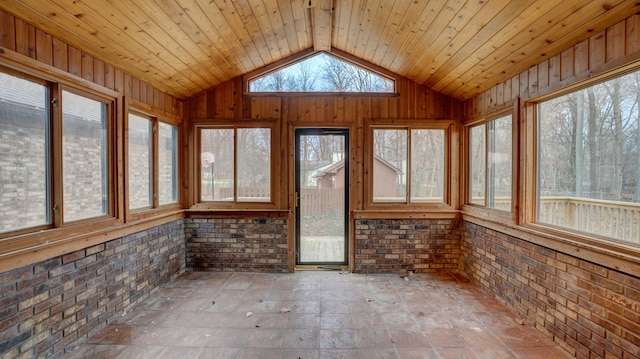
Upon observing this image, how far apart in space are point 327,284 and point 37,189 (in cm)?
305

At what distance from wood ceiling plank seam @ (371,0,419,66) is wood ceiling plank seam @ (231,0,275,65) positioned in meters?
1.37

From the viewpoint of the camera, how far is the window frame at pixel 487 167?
320 cm

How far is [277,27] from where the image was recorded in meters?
3.33

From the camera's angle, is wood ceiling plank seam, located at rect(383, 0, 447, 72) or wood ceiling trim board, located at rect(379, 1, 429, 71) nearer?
wood ceiling plank seam, located at rect(383, 0, 447, 72)

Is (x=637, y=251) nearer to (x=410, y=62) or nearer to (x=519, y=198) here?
(x=519, y=198)

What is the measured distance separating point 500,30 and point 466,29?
28 cm

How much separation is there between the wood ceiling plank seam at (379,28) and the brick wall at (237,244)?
260cm

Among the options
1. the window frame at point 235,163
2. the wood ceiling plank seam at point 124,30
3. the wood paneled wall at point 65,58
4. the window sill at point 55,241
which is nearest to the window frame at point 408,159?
the window frame at point 235,163

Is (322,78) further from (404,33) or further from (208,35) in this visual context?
(208,35)

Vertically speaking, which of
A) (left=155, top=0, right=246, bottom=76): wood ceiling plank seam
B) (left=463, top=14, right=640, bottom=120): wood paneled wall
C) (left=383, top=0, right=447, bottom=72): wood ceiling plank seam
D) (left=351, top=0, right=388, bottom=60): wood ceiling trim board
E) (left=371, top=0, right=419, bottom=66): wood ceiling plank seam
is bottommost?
(left=463, top=14, right=640, bottom=120): wood paneled wall

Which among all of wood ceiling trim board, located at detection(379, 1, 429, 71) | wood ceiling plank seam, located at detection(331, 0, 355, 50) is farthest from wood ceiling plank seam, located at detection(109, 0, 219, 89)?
wood ceiling trim board, located at detection(379, 1, 429, 71)

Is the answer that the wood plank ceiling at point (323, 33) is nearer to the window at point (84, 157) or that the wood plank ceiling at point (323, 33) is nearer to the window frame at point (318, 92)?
the window frame at point (318, 92)

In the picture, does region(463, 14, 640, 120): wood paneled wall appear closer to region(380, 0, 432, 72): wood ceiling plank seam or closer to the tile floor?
region(380, 0, 432, 72): wood ceiling plank seam

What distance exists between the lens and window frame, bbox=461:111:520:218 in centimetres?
320
